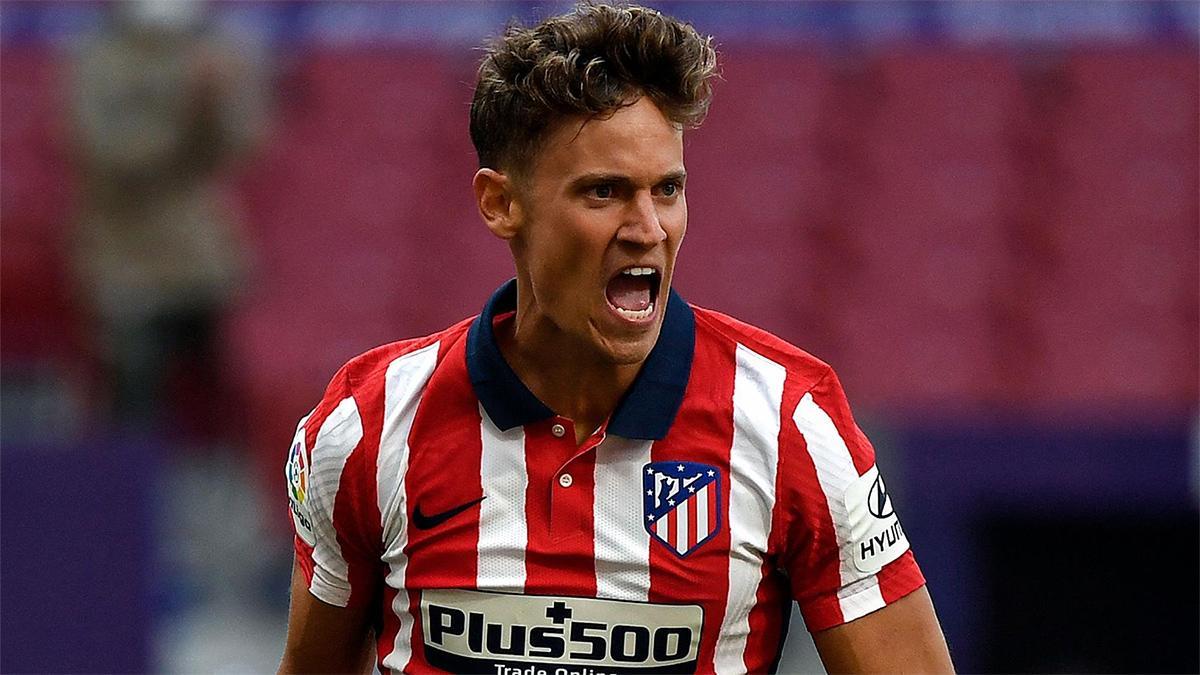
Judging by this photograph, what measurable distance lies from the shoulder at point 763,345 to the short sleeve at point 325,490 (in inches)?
20.1

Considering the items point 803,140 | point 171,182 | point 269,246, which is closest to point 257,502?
point 171,182

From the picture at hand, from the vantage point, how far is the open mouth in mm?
2412

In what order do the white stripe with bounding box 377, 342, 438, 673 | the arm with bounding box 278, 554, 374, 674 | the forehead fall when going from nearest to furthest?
the forehead, the white stripe with bounding box 377, 342, 438, 673, the arm with bounding box 278, 554, 374, 674

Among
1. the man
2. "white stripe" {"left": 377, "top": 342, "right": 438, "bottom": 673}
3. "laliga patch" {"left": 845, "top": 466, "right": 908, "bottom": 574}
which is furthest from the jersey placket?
"laliga patch" {"left": 845, "top": 466, "right": 908, "bottom": 574}

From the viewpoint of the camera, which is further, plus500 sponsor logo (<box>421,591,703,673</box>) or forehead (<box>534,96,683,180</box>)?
plus500 sponsor logo (<box>421,591,703,673</box>)

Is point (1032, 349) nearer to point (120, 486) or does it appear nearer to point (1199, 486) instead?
point (1199, 486)

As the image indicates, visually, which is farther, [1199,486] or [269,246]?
[269,246]

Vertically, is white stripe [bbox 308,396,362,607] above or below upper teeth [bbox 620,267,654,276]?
below

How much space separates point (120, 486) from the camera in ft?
16.3

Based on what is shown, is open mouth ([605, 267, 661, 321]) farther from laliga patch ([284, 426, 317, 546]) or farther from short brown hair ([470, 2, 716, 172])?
laliga patch ([284, 426, 317, 546])

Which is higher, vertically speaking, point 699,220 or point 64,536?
point 699,220

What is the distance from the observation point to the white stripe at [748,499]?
96.7 inches

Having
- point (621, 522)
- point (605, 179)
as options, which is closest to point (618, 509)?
point (621, 522)

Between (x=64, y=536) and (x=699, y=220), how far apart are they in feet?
11.3
